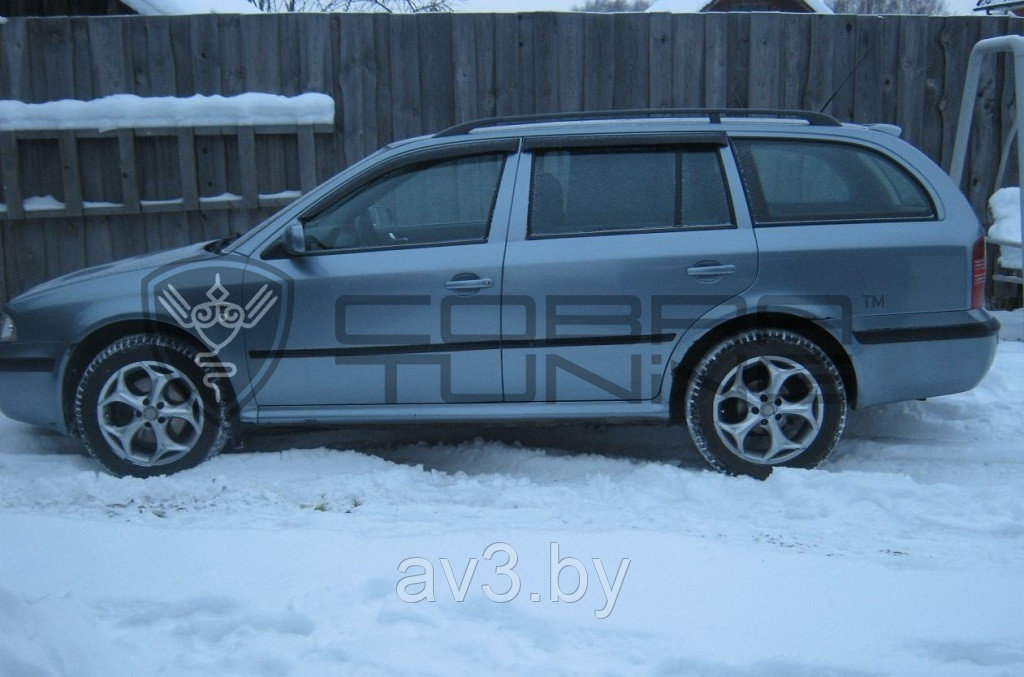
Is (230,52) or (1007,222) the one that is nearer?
(230,52)

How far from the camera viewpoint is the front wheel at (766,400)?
4305 mm

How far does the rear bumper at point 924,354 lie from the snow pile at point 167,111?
442 centimetres

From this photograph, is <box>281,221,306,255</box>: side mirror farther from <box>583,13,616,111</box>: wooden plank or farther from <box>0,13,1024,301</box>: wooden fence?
<box>583,13,616,111</box>: wooden plank

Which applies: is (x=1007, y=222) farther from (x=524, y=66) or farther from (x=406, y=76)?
(x=406, y=76)

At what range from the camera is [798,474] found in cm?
413

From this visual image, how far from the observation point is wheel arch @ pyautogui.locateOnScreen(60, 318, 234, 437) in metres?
4.49

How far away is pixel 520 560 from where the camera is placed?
11.0 feet

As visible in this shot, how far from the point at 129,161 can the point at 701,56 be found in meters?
4.37

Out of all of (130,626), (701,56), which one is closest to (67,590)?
(130,626)

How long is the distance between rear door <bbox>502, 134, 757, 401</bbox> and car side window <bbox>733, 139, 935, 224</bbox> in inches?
5.1

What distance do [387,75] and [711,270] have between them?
12.6ft

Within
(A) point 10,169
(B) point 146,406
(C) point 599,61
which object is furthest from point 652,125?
(A) point 10,169

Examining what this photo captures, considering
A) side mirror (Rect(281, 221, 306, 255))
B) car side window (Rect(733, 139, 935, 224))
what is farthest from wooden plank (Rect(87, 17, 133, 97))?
car side window (Rect(733, 139, 935, 224))
